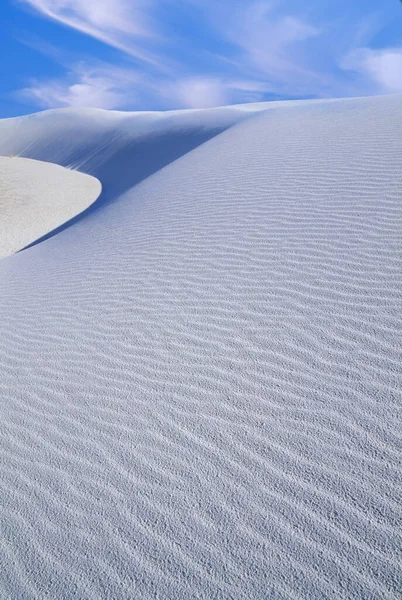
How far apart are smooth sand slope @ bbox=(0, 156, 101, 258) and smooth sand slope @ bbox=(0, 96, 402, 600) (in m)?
6.63

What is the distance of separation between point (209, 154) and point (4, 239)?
5.69m

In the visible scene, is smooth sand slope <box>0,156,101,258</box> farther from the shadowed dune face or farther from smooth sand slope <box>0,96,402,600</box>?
smooth sand slope <box>0,96,402,600</box>

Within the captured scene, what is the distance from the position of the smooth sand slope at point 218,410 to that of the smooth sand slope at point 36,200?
6.63 m

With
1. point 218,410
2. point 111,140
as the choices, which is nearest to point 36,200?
point 111,140

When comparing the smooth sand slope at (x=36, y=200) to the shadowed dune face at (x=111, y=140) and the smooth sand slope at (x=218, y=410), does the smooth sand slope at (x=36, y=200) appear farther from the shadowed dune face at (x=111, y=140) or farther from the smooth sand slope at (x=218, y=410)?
the smooth sand slope at (x=218, y=410)

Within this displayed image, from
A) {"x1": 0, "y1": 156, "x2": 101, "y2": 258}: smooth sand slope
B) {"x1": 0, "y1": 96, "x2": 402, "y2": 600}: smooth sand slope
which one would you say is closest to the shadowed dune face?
{"x1": 0, "y1": 156, "x2": 101, "y2": 258}: smooth sand slope

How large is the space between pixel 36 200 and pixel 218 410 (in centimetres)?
1573

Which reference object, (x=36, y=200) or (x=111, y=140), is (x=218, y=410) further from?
(x=111, y=140)

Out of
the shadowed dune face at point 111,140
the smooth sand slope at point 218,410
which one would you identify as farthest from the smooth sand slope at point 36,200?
the smooth sand slope at point 218,410

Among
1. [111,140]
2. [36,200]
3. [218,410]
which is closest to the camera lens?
[218,410]

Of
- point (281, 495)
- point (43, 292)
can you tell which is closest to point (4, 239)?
point (43, 292)

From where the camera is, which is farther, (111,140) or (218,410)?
(111,140)

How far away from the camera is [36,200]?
57.0 ft

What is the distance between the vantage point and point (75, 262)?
774 cm
